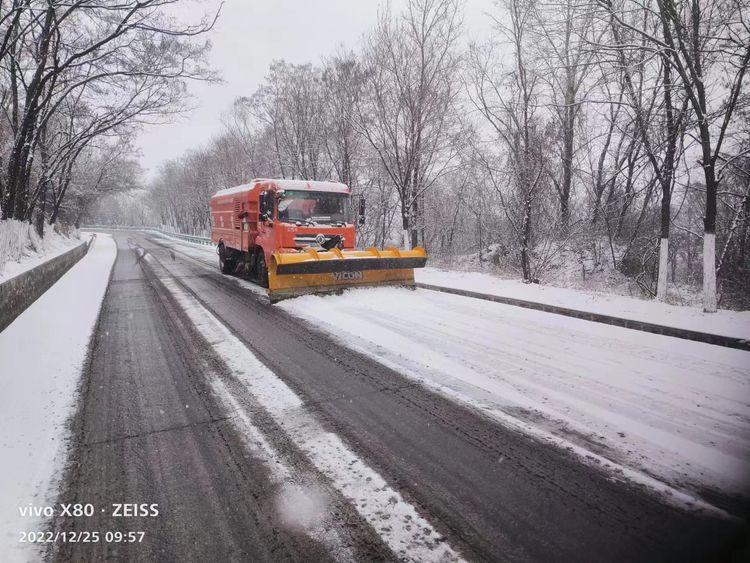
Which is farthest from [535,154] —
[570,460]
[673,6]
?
[570,460]

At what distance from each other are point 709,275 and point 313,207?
29.4 feet

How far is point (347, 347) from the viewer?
5.54m

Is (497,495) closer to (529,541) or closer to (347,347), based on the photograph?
(529,541)

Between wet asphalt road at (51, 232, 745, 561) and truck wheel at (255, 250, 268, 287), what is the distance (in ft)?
20.7

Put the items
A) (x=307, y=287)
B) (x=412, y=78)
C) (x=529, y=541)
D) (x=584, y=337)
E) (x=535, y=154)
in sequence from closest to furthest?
(x=529, y=541), (x=584, y=337), (x=307, y=287), (x=535, y=154), (x=412, y=78)

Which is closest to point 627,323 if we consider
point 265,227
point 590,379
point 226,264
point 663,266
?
point 590,379

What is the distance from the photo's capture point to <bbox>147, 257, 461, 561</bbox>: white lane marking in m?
2.13

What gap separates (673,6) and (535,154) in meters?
4.53

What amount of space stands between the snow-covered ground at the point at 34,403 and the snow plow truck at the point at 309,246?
151 inches

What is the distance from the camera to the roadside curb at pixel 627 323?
5488mm

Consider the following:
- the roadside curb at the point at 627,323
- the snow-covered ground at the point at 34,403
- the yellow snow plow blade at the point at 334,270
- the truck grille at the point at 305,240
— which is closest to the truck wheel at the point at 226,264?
the truck grille at the point at 305,240

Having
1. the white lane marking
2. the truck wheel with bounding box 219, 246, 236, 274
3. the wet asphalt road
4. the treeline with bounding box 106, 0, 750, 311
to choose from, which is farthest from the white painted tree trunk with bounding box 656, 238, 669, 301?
the truck wheel with bounding box 219, 246, 236, 274

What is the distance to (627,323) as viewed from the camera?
661 centimetres

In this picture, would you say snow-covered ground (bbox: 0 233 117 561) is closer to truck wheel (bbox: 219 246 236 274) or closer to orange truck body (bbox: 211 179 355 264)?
orange truck body (bbox: 211 179 355 264)
